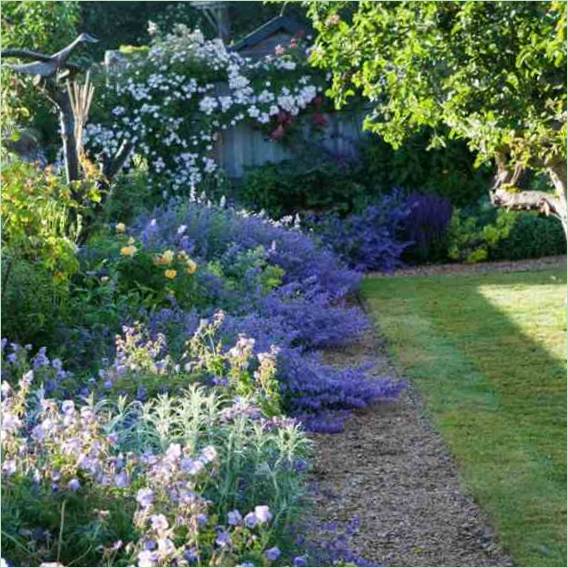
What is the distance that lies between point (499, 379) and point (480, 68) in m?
2.05

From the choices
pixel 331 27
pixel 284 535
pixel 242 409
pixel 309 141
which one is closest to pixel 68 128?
pixel 331 27

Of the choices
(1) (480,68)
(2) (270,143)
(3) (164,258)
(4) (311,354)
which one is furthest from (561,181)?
(2) (270,143)

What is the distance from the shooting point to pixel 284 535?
3439 millimetres

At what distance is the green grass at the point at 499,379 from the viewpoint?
4.73 metres

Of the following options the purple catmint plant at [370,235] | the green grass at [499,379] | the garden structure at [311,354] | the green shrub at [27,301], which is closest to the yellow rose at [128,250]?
the garden structure at [311,354]

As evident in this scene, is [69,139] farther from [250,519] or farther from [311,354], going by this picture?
[250,519]

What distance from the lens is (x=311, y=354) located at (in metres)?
7.10

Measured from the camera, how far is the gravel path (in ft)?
14.0

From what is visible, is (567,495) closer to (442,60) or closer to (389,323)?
(442,60)

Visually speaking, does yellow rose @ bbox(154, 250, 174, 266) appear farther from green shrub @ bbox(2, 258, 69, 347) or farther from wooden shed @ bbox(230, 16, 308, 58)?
wooden shed @ bbox(230, 16, 308, 58)

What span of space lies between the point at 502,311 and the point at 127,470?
6.16m

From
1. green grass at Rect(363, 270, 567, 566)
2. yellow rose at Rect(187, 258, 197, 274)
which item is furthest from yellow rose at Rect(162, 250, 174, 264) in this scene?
green grass at Rect(363, 270, 567, 566)

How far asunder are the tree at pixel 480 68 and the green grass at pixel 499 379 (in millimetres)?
1144

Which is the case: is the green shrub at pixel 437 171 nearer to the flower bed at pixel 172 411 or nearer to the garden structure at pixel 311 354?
the garden structure at pixel 311 354
